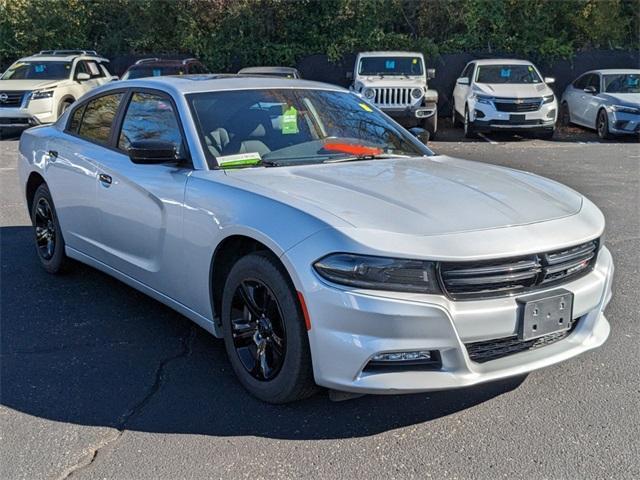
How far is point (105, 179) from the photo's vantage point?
456 cm

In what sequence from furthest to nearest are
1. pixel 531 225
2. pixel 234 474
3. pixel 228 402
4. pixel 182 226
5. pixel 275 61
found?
1. pixel 275 61
2. pixel 182 226
3. pixel 228 402
4. pixel 531 225
5. pixel 234 474

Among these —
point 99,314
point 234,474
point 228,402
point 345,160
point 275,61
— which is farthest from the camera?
point 275,61

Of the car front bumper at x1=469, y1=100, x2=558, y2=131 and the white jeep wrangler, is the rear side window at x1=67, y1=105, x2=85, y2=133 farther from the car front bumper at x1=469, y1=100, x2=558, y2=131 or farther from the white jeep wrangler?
the car front bumper at x1=469, y1=100, x2=558, y2=131

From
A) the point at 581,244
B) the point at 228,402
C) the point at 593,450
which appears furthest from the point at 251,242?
the point at 593,450

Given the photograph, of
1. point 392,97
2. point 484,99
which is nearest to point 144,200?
point 392,97

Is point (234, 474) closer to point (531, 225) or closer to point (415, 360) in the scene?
point (415, 360)

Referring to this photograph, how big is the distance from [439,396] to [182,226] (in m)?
1.65

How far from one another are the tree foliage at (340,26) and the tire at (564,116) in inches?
116

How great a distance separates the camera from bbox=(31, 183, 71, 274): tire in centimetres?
539

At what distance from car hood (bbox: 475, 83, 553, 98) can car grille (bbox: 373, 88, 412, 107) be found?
1.79 metres

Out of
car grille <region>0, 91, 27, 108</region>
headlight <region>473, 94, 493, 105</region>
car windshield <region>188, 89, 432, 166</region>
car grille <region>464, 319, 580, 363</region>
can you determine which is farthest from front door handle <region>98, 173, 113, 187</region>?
headlight <region>473, 94, 493, 105</region>

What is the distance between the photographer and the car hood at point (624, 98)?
14.7 metres

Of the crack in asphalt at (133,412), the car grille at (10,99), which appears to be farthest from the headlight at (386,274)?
the car grille at (10,99)

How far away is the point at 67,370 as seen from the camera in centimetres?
386
